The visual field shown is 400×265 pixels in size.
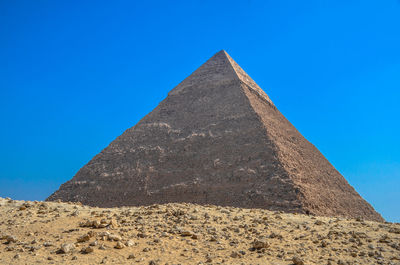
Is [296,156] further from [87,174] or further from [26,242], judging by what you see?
[26,242]

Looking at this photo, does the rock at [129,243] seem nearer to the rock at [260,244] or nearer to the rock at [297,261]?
the rock at [260,244]

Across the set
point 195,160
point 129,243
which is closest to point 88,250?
point 129,243

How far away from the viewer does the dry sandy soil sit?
6.51 metres

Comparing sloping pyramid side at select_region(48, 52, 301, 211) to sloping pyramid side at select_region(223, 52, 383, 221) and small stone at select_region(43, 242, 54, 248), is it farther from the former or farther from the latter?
small stone at select_region(43, 242, 54, 248)

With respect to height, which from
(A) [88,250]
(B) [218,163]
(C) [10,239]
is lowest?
(A) [88,250]

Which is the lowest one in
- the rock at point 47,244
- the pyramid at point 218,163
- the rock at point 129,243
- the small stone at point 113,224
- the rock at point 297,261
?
the rock at point 47,244

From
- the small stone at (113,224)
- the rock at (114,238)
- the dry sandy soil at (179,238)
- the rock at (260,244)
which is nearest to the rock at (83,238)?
the dry sandy soil at (179,238)

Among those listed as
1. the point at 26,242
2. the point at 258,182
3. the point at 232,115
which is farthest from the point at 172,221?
the point at 232,115

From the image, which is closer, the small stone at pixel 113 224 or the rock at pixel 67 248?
the rock at pixel 67 248

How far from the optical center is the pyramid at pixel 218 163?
19734mm

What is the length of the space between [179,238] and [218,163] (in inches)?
Result: 573

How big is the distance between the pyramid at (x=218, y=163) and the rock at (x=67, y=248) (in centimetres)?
1272

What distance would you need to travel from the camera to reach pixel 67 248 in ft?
21.4

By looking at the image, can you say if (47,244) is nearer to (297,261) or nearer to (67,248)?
(67,248)
